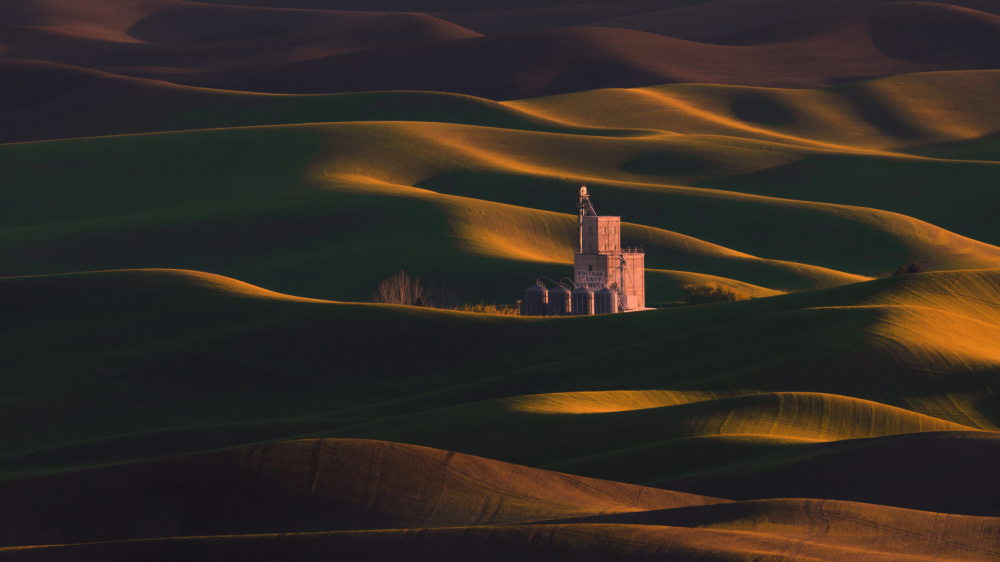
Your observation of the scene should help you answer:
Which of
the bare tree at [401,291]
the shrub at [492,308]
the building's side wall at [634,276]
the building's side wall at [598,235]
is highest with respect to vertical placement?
the building's side wall at [598,235]

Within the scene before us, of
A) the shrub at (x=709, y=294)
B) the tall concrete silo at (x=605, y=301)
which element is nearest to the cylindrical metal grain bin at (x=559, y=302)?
the tall concrete silo at (x=605, y=301)

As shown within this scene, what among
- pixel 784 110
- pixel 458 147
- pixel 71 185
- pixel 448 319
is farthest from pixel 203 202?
pixel 784 110

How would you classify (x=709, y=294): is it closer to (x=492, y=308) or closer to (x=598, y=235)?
(x=598, y=235)

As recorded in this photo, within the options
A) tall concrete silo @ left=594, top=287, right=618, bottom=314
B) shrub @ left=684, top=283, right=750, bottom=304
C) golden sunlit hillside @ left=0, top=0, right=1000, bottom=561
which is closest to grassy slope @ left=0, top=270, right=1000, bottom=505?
golden sunlit hillside @ left=0, top=0, right=1000, bottom=561

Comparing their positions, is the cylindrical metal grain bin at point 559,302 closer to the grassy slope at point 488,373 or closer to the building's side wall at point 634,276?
the building's side wall at point 634,276

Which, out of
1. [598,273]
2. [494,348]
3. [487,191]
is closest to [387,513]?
[494,348]

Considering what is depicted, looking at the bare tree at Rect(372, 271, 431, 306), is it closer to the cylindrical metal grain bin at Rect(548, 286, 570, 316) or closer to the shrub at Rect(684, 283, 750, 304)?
the cylindrical metal grain bin at Rect(548, 286, 570, 316)

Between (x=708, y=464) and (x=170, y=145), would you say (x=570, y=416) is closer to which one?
(x=708, y=464)
